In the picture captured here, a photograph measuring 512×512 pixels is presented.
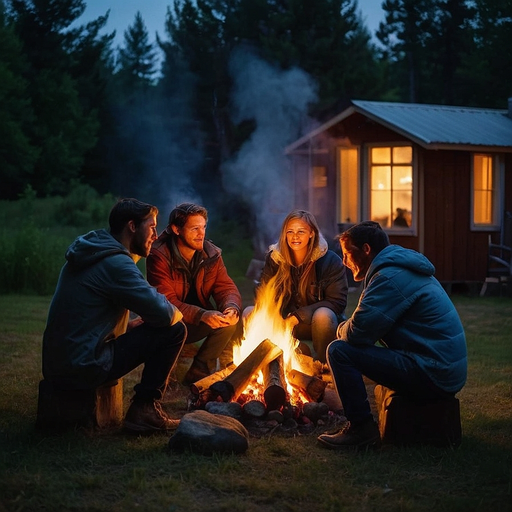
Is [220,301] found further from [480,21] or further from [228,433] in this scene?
[480,21]

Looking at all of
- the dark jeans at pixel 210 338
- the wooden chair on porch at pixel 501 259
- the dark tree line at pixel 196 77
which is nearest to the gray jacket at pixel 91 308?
the dark jeans at pixel 210 338

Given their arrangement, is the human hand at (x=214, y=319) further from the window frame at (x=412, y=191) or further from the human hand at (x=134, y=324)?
the window frame at (x=412, y=191)

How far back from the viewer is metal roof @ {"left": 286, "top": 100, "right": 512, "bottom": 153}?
1479cm

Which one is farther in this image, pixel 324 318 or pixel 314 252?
pixel 314 252

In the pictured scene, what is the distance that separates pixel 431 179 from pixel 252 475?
37.3 ft

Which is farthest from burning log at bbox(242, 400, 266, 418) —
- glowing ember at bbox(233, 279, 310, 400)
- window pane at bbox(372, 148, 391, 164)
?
window pane at bbox(372, 148, 391, 164)

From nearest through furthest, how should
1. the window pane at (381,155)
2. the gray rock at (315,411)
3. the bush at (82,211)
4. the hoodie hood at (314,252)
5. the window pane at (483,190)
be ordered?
1. the gray rock at (315,411)
2. the hoodie hood at (314,252)
3. the window pane at (483,190)
4. the window pane at (381,155)
5. the bush at (82,211)

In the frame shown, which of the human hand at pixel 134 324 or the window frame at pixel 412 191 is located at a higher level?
the window frame at pixel 412 191

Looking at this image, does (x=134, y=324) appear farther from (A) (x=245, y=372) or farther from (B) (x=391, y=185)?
(B) (x=391, y=185)

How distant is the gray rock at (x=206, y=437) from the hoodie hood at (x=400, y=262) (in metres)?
1.25

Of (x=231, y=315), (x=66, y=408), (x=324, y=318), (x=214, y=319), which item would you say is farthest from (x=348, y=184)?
(x=66, y=408)

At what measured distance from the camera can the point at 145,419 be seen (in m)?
5.55

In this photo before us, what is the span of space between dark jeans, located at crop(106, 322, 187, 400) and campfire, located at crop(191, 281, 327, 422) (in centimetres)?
57

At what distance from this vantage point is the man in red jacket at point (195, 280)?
662 centimetres
